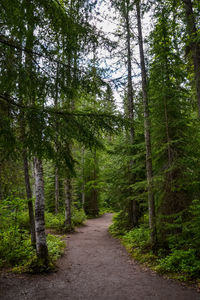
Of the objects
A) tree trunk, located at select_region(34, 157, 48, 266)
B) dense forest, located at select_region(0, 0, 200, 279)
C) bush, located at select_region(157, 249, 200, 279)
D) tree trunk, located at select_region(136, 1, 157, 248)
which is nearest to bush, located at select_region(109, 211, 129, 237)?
dense forest, located at select_region(0, 0, 200, 279)

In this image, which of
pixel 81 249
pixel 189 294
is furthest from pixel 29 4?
pixel 81 249

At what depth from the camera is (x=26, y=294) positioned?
15.4 ft

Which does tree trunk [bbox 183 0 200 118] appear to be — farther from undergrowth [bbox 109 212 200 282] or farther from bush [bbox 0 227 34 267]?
bush [bbox 0 227 34 267]

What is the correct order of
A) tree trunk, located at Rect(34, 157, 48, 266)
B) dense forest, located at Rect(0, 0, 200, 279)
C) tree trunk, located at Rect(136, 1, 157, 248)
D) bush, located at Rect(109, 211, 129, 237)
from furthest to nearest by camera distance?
bush, located at Rect(109, 211, 129, 237), tree trunk, located at Rect(136, 1, 157, 248), tree trunk, located at Rect(34, 157, 48, 266), dense forest, located at Rect(0, 0, 200, 279)

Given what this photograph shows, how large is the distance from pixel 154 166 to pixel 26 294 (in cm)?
620

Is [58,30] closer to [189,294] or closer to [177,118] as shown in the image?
[177,118]

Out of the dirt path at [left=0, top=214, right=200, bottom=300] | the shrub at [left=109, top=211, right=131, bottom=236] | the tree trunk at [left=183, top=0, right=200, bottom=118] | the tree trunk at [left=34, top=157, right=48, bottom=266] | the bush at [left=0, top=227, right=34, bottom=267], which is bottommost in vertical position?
the shrub at [left=109, top=211, right=131, bottom=236]

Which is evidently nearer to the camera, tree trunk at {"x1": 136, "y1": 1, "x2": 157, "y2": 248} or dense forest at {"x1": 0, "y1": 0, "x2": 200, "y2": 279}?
dense forest at {"x1": 0, "y1": 0, "x2": 200, "y2": 279}

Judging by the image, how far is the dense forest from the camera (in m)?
3.61

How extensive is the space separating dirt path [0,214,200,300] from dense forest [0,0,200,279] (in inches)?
23.9

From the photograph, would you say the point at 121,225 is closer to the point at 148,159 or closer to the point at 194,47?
the point at 148,159

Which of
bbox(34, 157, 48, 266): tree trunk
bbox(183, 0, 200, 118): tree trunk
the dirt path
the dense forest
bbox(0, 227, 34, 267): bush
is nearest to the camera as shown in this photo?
the dense forest

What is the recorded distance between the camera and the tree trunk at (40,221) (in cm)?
629

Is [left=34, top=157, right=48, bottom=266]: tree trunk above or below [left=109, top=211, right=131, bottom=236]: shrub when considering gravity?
above
